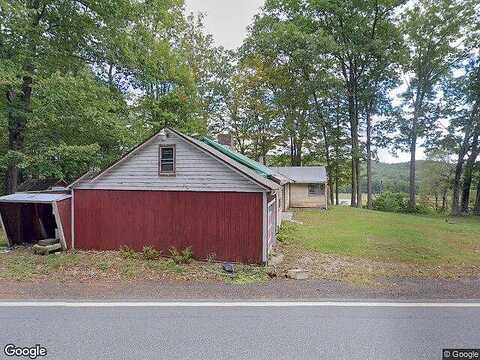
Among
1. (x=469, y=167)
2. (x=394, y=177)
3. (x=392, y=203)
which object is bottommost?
(x=392, y=203)

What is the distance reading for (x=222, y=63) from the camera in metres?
33.0

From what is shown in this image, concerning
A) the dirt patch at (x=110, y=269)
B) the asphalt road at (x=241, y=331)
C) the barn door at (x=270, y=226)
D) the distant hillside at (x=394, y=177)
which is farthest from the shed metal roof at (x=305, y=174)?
the distant hillside at (x=394, y=177)

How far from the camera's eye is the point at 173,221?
440 inches

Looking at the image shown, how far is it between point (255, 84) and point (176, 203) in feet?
89.3

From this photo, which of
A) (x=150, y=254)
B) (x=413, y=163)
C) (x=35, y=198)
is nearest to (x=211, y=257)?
(x=150, y=254)

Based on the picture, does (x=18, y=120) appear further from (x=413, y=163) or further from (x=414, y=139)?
(x=414, y=139)

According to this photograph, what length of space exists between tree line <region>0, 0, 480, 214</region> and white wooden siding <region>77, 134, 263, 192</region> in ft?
12.1

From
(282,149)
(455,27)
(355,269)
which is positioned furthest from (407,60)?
(355,269)

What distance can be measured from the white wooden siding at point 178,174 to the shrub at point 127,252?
212 centimetres

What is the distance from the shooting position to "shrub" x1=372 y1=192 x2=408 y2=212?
31.1m

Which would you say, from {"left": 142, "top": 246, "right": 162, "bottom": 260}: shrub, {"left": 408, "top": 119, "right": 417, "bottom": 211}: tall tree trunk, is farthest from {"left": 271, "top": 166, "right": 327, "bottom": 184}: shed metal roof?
{"left": 142, "top": 246, "right": 162, "bottom": 260}: shrub

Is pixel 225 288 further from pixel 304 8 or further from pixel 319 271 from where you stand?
pixel 304 8

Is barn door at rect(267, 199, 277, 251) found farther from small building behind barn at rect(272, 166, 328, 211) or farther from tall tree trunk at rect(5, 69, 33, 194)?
small building behind barn at rect(272, 166, 328, 211)

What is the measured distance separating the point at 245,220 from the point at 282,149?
29439mm
